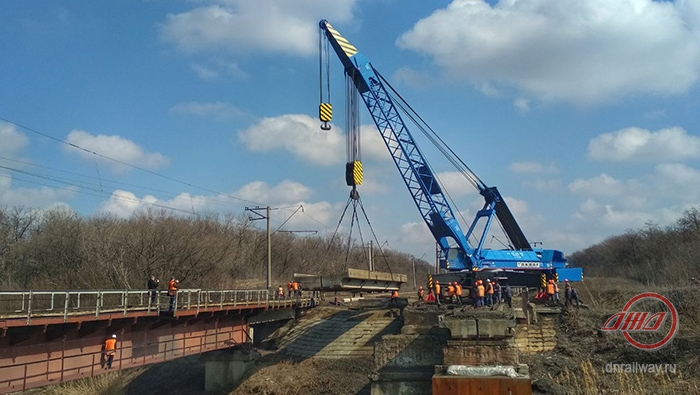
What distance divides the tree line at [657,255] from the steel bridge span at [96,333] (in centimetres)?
2848

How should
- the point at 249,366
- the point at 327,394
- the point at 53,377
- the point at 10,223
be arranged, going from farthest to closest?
1. the point at 10,223
2. the point at 249,366
3. the point at 327,394
4. the point at 53,377

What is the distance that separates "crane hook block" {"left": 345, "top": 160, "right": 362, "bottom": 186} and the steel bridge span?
9160 millimetres

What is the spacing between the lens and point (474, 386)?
46.3ft

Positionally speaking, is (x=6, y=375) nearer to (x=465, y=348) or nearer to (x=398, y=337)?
(x=398, y=337)

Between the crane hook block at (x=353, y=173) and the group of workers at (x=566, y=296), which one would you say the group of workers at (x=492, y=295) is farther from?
the crane hook block at (x=353, y=173)

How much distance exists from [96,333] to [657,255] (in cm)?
7786

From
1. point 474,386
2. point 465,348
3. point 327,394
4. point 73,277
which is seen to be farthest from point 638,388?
point 73,277

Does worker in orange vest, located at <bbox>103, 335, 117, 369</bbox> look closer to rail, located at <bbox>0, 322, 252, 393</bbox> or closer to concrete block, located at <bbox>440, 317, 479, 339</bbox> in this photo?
rail, located at <bbox>0, 322, 252, 393</bbox>

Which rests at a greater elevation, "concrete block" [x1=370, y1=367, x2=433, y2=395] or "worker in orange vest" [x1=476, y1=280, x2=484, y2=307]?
"worker in orange vest" [x1=476, y1=280, x2=484, y2=307]

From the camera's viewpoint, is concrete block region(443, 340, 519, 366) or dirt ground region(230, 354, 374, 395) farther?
dirt ground region(230, 354, 374, 395)

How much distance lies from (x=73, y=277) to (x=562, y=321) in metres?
41.4

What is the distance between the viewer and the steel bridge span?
1672 cm

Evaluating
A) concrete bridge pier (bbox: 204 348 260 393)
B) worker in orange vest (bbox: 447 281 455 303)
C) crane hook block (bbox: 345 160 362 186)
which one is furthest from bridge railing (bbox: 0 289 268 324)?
worker in orange vest (bbox: 447 281 455 303)

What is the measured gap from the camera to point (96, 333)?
64.5ft
